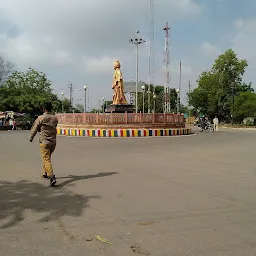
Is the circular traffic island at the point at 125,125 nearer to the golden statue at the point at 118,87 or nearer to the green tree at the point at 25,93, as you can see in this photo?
the golden statue at the point at 118,87

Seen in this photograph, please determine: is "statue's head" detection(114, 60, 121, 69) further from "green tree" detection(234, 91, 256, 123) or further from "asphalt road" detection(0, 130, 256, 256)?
"green tree" detection(234, 91, 256, 123)

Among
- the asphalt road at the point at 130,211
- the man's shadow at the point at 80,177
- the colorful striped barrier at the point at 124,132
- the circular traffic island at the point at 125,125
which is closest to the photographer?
the asphalt road at the point at 130,211

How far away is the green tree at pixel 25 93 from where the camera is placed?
4859 centimetres

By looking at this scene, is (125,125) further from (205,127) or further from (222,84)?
(222,84)

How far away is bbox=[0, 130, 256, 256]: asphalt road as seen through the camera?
3684mm

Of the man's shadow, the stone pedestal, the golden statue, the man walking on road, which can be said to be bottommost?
the man's shadow

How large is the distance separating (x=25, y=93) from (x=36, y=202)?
4762 centimetres

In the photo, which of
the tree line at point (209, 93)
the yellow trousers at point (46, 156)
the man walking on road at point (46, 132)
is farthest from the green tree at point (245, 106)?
the yellow trousers at point (46, 156)

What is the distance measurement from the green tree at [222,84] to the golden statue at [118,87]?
41606mm

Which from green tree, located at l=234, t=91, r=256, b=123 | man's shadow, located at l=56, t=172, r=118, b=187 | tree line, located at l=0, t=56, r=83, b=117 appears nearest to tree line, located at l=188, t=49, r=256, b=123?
green tree, located at l=234, t=91, r=256, b=123

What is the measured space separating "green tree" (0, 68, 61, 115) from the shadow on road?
A: 139 feet

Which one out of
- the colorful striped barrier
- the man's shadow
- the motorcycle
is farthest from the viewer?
the motorcycle

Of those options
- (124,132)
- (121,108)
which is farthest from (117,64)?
(124,132)

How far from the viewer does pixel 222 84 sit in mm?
67438
